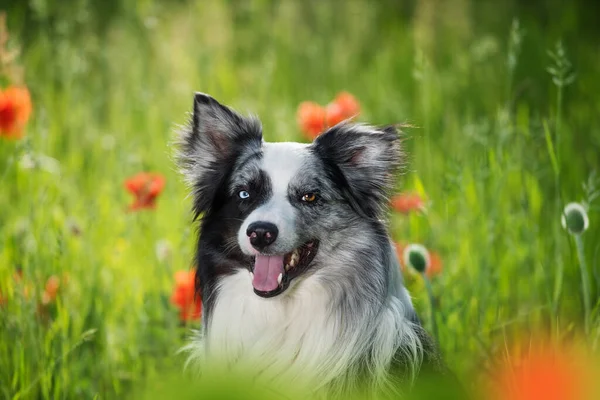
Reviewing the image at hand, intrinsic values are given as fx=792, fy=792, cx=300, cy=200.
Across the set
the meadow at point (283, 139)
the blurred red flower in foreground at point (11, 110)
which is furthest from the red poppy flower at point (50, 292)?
the blurred red flower in foreground at point (11, 110)

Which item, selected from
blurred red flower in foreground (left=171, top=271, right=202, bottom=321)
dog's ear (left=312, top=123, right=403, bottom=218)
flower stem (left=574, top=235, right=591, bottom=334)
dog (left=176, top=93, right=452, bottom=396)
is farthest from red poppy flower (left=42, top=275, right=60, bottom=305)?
flower stem (left=574, top=235, right=591, bottom=334)

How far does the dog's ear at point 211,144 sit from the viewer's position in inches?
122

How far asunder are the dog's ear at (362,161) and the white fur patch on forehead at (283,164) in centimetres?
10

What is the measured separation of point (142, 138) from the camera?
18.8 feet

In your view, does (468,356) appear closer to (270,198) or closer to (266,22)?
(270,198)

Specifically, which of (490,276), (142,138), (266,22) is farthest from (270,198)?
(266,22)

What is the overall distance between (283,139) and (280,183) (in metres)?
1.95

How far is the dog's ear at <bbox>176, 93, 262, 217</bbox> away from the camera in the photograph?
3.10 meters

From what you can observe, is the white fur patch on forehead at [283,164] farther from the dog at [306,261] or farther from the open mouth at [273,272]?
the open mouth at [273,272]

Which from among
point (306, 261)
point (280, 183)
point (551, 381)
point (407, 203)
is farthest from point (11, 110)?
point (551, 381)

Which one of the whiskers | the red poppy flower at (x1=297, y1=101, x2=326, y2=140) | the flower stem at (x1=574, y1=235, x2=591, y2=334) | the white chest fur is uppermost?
the red poppy flower at (x1=297, y1=101, x2=326, y2=140)

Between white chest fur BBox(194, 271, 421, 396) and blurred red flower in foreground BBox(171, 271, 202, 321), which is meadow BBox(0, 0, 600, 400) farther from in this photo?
white chest fur BBox(194, 271, 421, 396)

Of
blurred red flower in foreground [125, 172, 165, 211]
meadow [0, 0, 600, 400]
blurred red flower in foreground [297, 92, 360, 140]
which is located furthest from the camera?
blurred red flower in foreground [297, 92, 360, 140]

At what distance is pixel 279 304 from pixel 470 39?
194 inches
